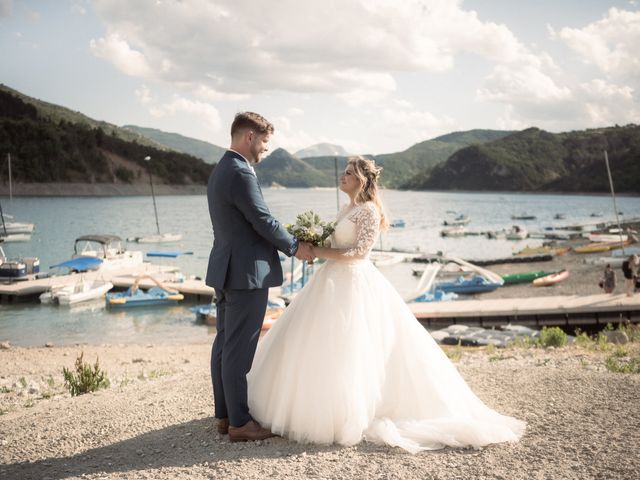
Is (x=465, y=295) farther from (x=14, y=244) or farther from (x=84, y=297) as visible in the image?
(x=14, y=244)

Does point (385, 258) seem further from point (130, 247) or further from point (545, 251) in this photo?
point (130, 247)

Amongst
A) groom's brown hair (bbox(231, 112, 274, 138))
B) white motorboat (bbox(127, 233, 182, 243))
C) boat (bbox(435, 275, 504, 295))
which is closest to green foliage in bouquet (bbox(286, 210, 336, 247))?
groom's brown hair (bbox(231, 112, 274, 138))

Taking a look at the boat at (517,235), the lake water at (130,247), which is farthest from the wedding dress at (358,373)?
the boat at (517,235)

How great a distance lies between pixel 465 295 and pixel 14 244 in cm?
4907

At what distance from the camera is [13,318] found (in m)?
25.8

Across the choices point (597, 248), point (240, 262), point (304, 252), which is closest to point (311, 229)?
point (304, 252)

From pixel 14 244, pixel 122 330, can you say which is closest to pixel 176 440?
pixel 122 330

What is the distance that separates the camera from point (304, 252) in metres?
4.84

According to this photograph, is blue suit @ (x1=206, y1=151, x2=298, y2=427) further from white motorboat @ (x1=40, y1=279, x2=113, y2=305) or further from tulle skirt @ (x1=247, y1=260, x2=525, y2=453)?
white motorboat @ (x1=40, y1=279, x2=113, y2=305)

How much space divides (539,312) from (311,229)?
16.5m

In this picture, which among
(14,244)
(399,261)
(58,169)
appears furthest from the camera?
(58,169)

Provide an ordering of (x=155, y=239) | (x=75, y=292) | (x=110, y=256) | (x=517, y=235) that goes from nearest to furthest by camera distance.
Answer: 1. (x=75, y=292)
2. (x=110, y=256)
3. (x=155, y=239)
4. (x=517, y=235)

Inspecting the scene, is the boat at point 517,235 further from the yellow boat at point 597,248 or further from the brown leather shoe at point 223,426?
the brown leather shoe at point 223,426

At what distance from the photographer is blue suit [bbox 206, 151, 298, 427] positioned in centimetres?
448
